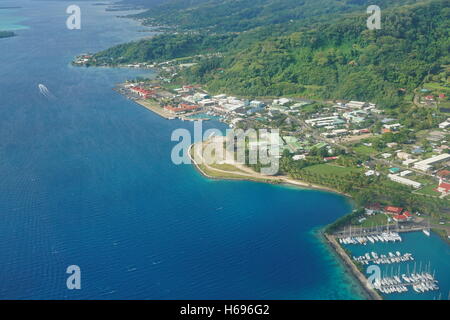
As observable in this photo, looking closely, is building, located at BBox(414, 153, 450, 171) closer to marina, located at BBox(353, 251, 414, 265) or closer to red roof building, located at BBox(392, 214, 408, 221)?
red roof building, located at BBox(392, 214, 408, 221)

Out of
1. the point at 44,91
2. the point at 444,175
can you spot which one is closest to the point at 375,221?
the point at 444,175

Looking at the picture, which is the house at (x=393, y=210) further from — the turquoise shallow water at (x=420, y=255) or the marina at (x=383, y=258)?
the marina at (x=383, y=258)

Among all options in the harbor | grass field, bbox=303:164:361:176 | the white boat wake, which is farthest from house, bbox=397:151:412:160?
the white boat wake

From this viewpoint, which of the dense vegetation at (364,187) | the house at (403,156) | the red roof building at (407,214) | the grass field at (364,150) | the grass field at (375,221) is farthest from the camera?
the grass field at (364,150)

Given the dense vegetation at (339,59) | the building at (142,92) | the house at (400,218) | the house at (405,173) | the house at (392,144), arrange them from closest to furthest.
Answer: the house at (400,218) < the house at (405,173) < the house at (392,144) < the dense vegetation at (339,59) < the building at (142,92)

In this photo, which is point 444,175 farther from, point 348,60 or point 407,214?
point 348,60

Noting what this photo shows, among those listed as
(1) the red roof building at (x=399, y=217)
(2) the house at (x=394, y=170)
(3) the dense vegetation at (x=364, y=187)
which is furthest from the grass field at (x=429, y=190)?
(1) the red roof building at (x=399, y=217)
